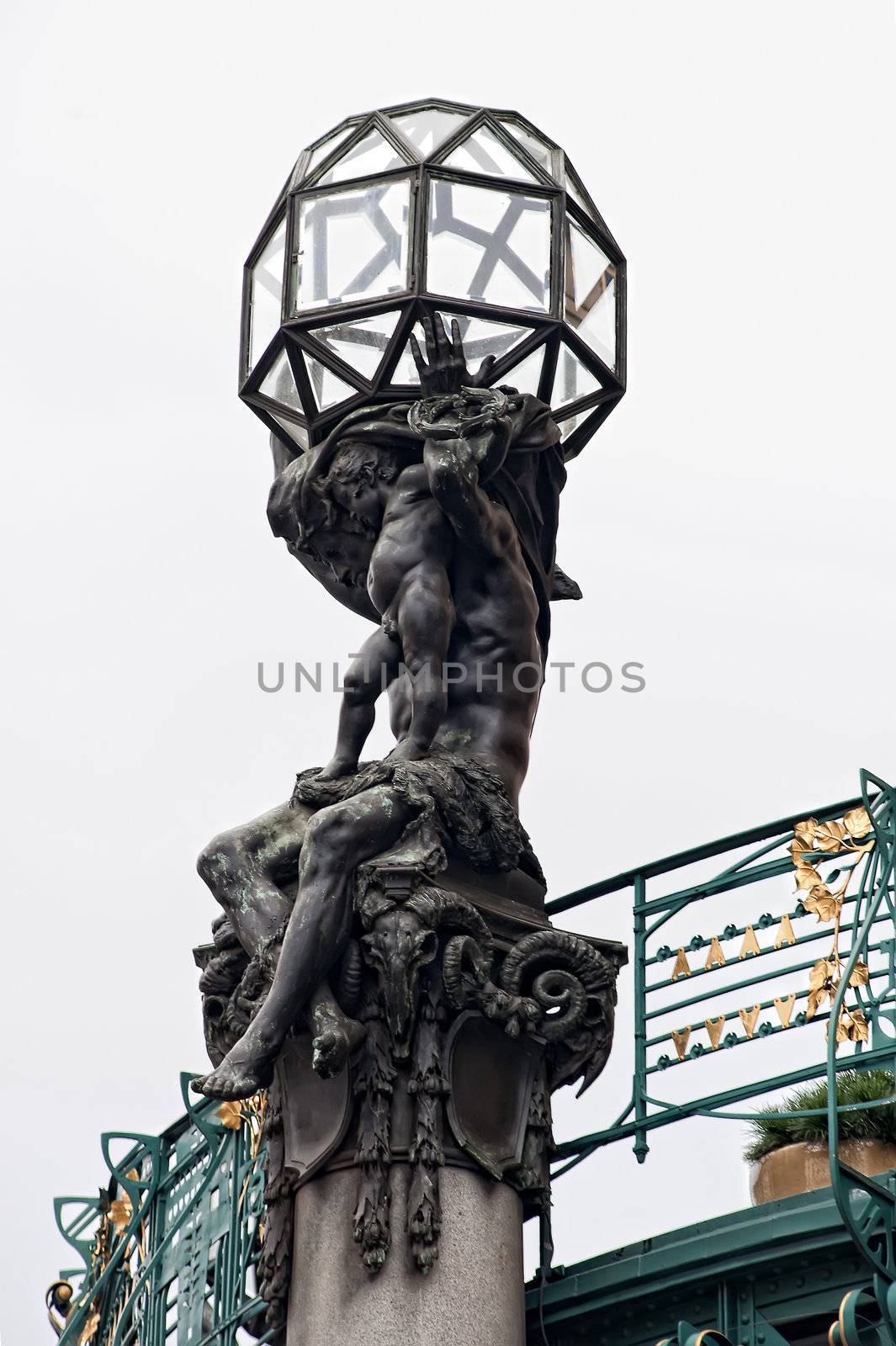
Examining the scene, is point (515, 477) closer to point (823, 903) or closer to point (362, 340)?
point (362, 340)

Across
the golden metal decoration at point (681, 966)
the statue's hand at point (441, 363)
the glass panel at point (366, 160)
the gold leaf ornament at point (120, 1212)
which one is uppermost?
the glass panel at point (366, 160)

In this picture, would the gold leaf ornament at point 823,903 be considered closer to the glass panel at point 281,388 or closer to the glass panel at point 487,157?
the glass panel at point 281,388

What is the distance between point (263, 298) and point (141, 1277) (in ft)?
15.5

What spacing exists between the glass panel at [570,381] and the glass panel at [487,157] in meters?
0.85

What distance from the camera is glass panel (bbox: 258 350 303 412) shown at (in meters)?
11.9

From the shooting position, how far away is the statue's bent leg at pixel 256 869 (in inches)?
413

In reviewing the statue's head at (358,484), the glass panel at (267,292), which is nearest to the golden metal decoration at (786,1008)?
the statue's head at (358,484)

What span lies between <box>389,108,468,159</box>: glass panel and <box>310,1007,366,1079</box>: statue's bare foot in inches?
165

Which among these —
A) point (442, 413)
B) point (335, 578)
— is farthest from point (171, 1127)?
point (442, 413)

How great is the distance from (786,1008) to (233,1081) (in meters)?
2.22

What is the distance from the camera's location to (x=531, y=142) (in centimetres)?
1211

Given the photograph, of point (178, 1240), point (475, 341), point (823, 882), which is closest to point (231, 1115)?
point (178, 1240)

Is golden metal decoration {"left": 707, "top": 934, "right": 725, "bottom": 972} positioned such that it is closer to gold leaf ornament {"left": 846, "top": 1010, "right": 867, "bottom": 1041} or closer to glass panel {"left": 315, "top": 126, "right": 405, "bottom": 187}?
gold leaf ornament {"left": 846, "top": 1010, "right": 867, "bottom": 1041}

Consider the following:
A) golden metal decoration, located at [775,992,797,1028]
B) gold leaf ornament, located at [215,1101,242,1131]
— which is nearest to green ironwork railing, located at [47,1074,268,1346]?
gold leaf ornament, located at [215,1101,242,1131]
